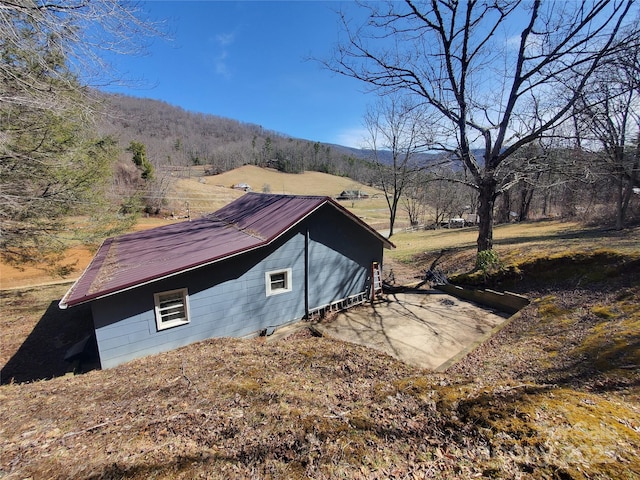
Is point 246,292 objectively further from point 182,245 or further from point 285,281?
point 182,245

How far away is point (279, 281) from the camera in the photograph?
9414 millimetres

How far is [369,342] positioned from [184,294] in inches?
211

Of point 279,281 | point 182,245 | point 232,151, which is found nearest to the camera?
point 182,245

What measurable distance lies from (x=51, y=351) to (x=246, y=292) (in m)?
6.32

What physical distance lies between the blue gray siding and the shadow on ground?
175cm

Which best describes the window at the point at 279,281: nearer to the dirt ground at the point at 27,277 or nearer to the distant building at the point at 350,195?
the dirt ground at the point at 27,277

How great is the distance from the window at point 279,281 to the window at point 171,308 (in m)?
2.53

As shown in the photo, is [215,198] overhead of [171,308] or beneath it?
overhead

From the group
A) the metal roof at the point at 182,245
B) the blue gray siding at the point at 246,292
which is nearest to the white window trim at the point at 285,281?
the blue gray siding at the point at 246,292

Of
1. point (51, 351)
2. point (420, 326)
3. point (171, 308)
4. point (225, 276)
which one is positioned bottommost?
point (51, 351)

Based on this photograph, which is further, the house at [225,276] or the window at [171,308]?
the window at [171,308]

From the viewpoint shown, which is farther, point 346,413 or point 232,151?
point 232,151

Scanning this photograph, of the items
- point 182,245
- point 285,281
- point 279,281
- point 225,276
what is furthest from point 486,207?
point 182,245

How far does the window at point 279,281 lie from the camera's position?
9184 millimetres
